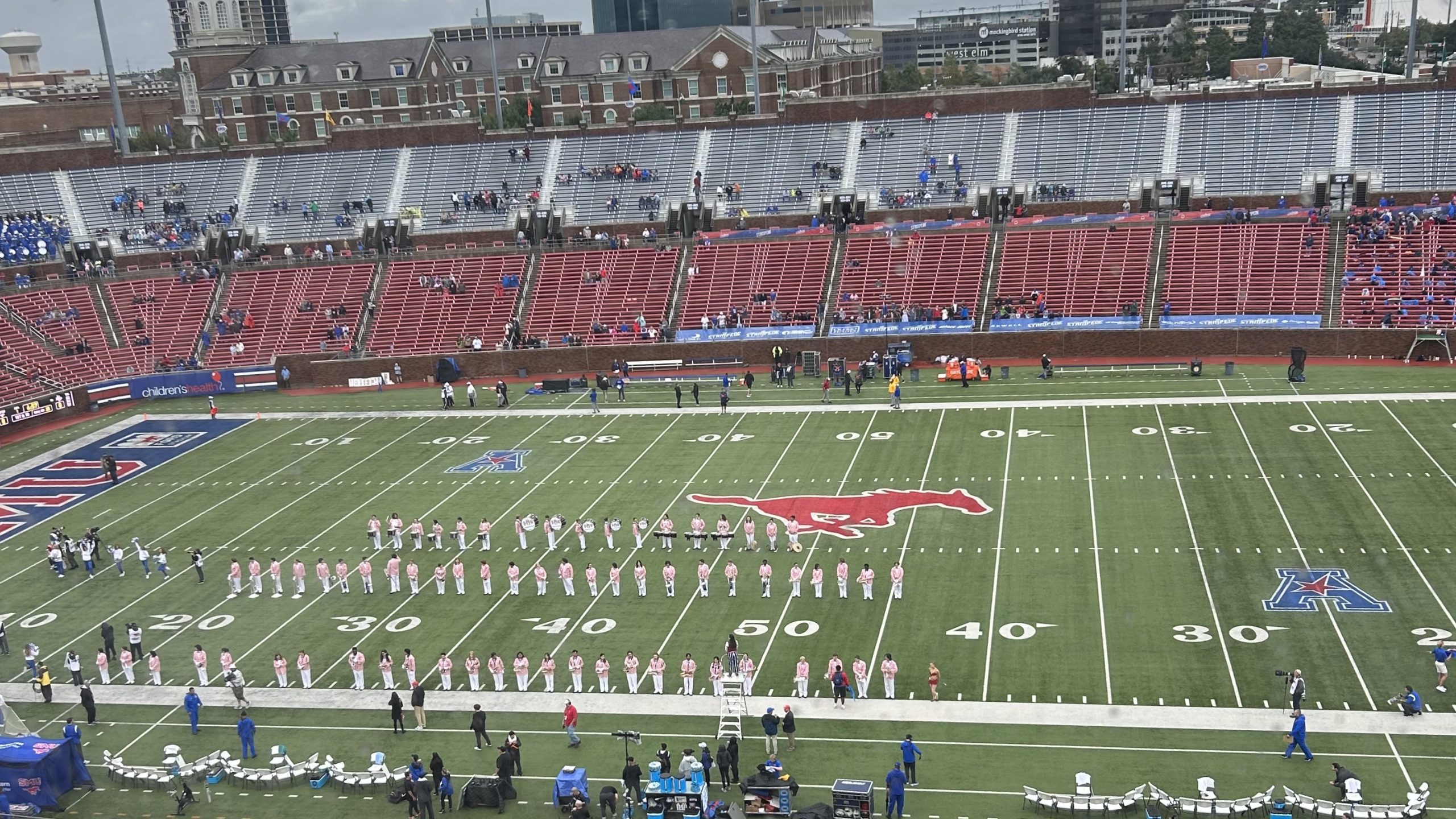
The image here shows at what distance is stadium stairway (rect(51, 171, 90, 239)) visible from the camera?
70125mm

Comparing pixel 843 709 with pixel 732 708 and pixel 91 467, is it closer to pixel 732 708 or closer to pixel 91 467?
pixel 732 708

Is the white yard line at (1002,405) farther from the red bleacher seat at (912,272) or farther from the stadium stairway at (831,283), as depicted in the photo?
the red bleacher seat at (912,272)

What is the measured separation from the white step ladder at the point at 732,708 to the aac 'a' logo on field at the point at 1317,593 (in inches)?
468

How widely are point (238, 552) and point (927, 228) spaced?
37.9m

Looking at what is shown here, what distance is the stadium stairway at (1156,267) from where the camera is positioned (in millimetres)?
55156

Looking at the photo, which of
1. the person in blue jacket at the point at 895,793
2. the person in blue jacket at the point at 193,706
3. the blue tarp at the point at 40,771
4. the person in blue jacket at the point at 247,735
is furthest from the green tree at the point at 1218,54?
the blue tarp at the point at 40,771

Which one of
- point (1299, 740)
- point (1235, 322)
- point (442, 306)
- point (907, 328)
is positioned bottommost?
point (1299, 740)

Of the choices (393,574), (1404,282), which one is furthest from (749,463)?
(1404,282)

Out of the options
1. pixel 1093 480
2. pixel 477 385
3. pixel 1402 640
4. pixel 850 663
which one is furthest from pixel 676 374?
pixel 1402 640

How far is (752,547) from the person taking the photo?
3409 cm

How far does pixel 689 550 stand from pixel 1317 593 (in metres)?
15.1

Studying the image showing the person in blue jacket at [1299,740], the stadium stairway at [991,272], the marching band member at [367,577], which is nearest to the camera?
the person in blue jacket at [1299,740]

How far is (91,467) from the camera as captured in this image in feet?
154

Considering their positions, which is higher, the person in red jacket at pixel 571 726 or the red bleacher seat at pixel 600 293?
the red bleacher seat at pixel 600 293
